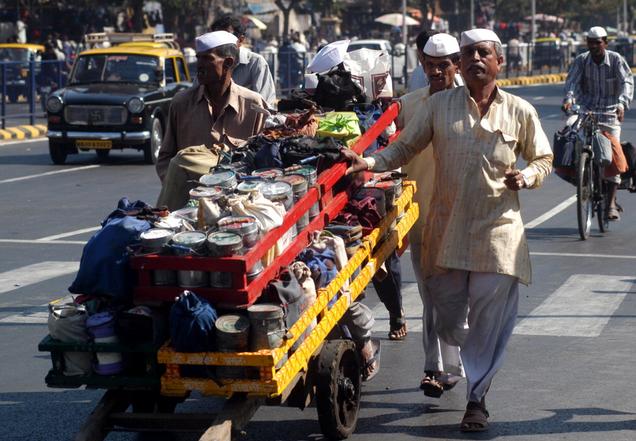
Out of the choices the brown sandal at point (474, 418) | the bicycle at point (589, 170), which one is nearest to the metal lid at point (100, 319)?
the brown sandal at point (474, 418)

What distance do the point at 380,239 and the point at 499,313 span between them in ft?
2.69

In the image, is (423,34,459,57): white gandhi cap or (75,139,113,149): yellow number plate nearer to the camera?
(423,34,459,57): white gandhi cap

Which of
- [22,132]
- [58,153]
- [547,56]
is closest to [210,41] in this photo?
[58,153]

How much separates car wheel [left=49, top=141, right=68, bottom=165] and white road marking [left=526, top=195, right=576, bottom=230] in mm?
8584

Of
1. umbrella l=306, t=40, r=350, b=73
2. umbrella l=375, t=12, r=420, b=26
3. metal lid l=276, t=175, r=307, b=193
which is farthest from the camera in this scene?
umbrella l=375, t=12, r=420, b=26

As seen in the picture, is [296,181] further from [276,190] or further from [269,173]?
[269,173]

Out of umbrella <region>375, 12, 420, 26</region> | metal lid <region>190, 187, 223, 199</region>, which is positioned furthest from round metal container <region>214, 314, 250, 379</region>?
umbrella <region>375, 12, 420, 26</region>

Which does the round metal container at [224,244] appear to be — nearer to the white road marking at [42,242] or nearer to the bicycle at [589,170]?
the white road marking at [42,242]

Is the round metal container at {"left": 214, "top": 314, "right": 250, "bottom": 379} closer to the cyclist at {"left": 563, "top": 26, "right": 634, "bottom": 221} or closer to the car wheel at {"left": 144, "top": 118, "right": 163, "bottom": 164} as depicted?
the cyclist at {"left": 563, "top": 26, "right": 634, "bottom": 221}

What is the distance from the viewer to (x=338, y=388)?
20.2 feet

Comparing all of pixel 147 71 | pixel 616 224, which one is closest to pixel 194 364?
pixel 616 224

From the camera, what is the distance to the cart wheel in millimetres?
6008

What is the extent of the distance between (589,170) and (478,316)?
22.5 ft

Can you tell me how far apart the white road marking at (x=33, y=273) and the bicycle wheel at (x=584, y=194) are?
4576mm
